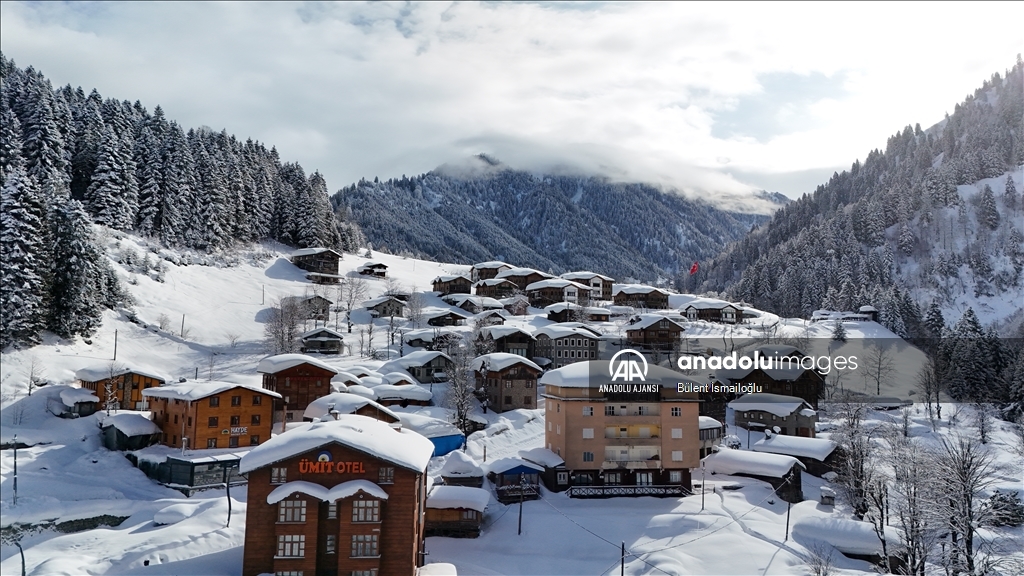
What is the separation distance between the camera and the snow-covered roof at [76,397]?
45.3 metres

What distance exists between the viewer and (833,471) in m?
60.6

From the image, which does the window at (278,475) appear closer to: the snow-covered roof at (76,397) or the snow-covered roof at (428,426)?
the snow-covered roof at (76,397)

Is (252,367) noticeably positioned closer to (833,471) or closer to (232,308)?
(232,308)

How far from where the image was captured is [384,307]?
10650cm

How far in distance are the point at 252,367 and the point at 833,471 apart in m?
62.8

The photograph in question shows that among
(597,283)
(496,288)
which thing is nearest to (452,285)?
→ (496,288)

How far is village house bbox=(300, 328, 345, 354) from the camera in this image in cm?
8325

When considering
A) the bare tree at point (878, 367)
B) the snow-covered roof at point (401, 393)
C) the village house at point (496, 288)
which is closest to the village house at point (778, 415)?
the bare tree at point (878, 367)

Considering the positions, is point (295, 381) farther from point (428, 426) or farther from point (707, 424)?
point (707, 424)

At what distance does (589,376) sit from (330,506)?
1049 inches

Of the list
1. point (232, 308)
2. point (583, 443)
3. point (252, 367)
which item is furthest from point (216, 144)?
point (583, 443)

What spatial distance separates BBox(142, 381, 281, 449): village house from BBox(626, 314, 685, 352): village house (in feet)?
204

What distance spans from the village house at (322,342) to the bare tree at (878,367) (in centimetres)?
7687

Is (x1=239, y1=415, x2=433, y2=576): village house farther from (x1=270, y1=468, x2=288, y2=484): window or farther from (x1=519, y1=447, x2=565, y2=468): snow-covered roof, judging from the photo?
(x1=519, y1=447, x2=565, y2=468): snow-covered roof
